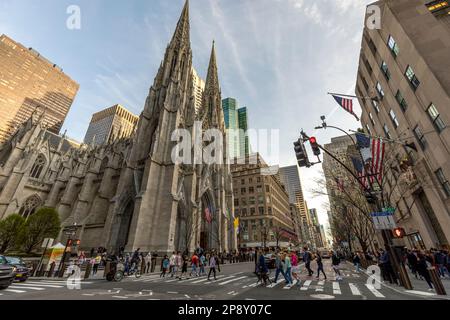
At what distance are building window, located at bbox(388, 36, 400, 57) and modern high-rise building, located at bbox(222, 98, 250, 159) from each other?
7729cm

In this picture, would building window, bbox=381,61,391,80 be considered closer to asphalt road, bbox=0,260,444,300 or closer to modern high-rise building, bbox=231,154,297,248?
asphalt road, bbox=0,260,444,300

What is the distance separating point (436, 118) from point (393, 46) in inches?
339

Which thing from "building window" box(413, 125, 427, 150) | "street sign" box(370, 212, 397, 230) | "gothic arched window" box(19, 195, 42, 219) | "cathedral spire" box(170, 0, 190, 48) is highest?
"cathedral spire" box(170, 0, 190, 48)

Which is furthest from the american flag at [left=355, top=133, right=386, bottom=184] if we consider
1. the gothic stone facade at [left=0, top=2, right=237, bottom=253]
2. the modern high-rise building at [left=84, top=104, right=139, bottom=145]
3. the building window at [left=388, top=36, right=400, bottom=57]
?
the modern high-rise building at [left=84, top=104, right=139, bottom=145]

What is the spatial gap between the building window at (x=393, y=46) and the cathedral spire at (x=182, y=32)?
122 feet

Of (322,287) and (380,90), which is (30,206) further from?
(380,90)

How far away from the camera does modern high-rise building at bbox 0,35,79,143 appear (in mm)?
98100

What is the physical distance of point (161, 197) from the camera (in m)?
24.8

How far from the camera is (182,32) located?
46.5 metres

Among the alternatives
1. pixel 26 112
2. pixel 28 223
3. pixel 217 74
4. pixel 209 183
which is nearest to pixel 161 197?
pixel 209 183

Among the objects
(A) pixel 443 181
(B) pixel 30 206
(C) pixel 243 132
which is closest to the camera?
(A) pixel 443 181

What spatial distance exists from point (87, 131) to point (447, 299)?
160 metres

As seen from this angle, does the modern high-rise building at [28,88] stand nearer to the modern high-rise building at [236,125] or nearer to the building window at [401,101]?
the modern high-rise building at [236,125]

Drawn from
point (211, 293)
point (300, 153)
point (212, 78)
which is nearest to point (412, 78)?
point (300, 153)
